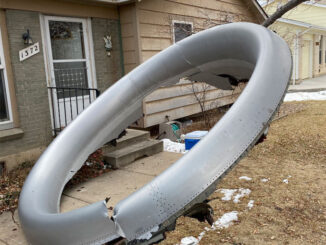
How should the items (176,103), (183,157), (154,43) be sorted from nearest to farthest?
(183,157)
(154,43)
(176,103)

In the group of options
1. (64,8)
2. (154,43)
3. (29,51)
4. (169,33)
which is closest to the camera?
(29,51)

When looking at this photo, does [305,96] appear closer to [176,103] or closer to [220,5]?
[220,5]

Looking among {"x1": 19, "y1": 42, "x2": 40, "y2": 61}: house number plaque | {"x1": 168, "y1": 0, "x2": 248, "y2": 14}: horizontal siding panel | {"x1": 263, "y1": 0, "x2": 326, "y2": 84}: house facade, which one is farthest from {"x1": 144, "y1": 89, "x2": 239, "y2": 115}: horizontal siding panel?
{"x1": 263, "y1": 0, "x2": 326, "y2": 84}: house facade

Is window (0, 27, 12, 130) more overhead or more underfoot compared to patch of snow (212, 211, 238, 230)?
more overhead

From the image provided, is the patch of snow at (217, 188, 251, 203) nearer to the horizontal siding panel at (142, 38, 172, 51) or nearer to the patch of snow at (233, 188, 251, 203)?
the patch of snow at (233, 188, 251, 203)

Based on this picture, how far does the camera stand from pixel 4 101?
5043mm

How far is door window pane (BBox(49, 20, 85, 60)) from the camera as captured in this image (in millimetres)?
5805

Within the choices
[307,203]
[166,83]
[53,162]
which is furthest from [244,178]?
[53,162]

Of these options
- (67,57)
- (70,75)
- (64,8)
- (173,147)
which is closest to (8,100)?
(70,75)

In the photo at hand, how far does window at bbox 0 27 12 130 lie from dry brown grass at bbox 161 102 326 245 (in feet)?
10.7

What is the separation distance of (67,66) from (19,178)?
2.31 meters

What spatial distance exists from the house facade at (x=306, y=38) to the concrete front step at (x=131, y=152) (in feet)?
39.2

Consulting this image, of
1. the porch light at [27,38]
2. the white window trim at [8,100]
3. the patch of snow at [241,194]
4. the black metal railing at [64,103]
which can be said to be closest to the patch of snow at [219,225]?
the patch of snow at [241,194]

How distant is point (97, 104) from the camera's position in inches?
171
